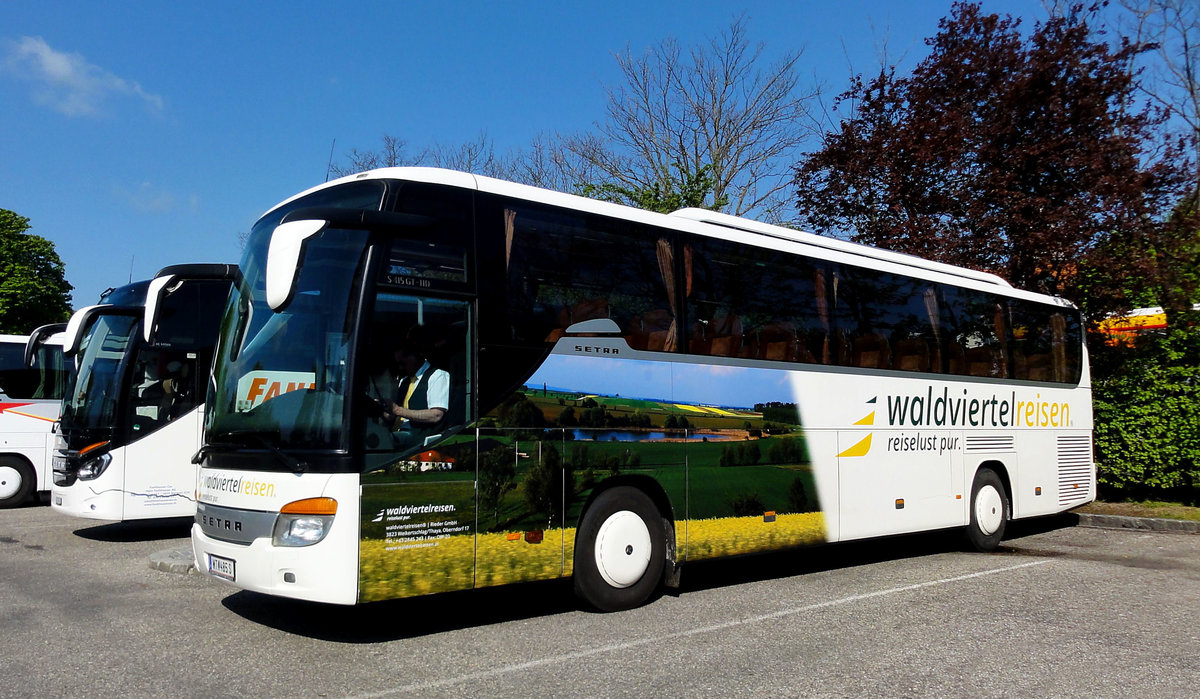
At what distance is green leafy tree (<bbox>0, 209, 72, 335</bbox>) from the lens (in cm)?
4644

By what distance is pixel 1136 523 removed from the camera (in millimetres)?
13477

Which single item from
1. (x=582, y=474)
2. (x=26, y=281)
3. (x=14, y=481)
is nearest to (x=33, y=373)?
(x=14, y=481)

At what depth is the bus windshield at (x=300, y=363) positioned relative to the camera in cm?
601

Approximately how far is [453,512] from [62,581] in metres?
5.05

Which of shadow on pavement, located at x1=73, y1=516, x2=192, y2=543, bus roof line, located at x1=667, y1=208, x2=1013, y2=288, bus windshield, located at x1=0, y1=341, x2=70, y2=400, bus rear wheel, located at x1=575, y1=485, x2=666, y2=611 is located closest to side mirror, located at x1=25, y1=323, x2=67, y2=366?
bus windshield, located at x1=0, y1=341, x2=70, y2=400

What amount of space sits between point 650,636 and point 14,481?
44.7 feet

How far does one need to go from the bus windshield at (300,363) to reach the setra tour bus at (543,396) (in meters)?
0.02

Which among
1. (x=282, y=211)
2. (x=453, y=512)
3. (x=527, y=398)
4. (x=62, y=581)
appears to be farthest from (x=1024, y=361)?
(x=62, y=581)

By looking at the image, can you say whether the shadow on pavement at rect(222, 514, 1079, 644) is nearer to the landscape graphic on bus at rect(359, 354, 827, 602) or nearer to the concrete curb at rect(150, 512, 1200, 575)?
the landscape graphic on bus at rect(359, 354, 827, 602)

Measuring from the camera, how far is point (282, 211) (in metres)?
7.20

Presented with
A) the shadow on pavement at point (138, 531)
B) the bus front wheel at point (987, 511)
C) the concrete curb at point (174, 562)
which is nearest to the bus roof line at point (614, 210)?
the bus front wheel at point (987, 511)

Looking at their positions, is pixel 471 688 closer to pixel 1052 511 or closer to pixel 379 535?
pixel 379 535

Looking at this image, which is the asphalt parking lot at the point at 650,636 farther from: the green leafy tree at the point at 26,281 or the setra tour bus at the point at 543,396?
the green leafy tree at the point at 26,281

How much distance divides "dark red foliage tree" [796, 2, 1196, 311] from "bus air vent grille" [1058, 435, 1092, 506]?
10.9 ft
